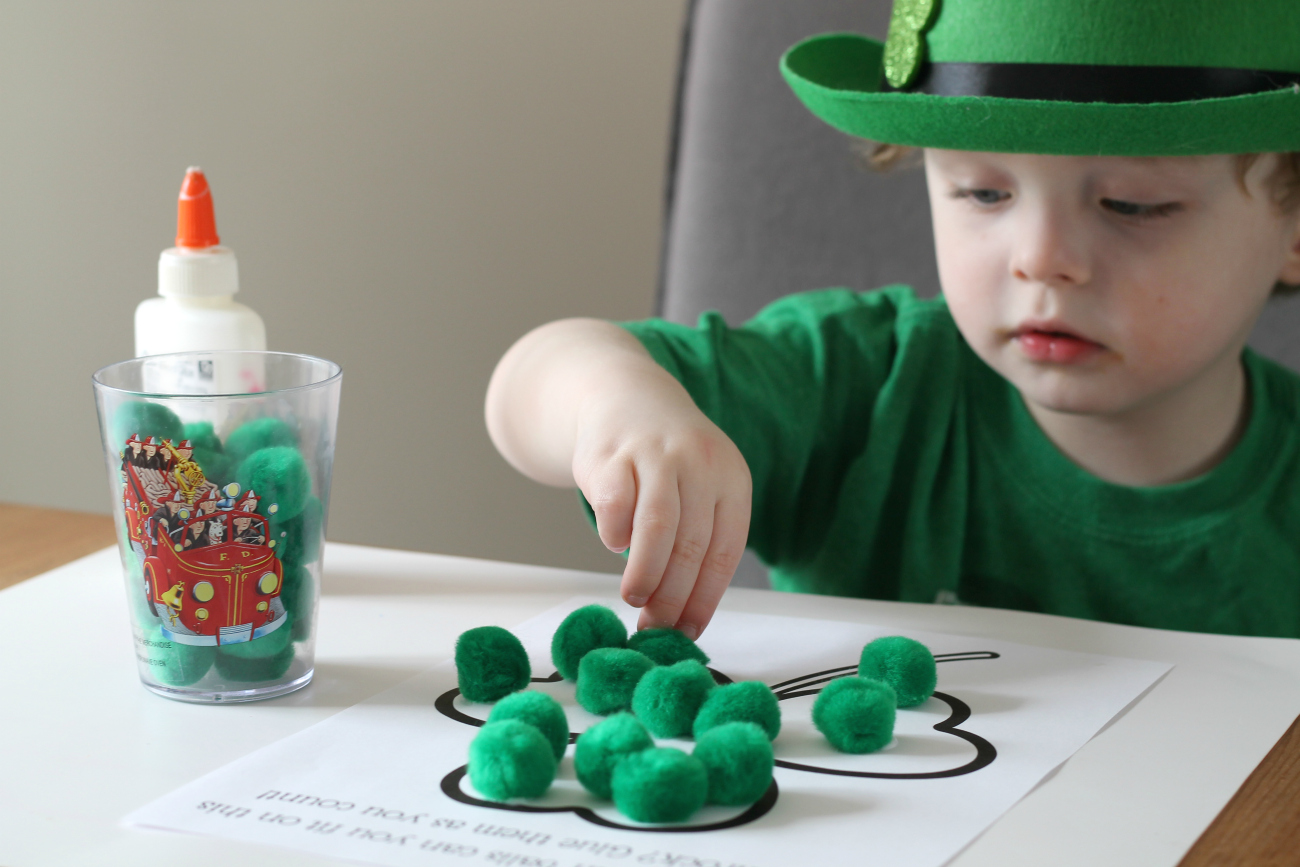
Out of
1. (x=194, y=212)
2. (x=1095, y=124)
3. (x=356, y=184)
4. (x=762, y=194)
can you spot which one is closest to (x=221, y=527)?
(x=194, y=212)

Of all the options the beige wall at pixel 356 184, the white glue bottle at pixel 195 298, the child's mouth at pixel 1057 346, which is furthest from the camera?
the beige wall at pixel 356 184

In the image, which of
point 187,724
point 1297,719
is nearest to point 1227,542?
point 1297,719

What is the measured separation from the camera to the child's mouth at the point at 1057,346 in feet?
2.37

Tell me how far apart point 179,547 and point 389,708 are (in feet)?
0.30

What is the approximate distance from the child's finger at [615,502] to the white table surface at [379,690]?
3.3 inches

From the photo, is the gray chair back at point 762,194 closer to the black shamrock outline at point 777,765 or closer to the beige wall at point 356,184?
the beige wall at point 356,184

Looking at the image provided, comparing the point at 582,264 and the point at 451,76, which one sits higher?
the point at 451,76

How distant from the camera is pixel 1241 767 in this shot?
42 cm

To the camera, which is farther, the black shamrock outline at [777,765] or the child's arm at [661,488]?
the child's arm at [661,488]

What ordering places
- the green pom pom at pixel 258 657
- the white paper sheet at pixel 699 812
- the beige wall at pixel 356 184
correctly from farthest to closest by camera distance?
the beige wall at pixel 356 184
the green pom pom at pixel 258 657
the white paper sheet at pixel 699 812

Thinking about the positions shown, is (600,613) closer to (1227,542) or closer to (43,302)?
(1227,542)

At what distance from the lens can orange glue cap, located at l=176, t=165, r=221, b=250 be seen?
61 cm

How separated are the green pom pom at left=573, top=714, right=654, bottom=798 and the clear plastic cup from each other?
0.13 metres

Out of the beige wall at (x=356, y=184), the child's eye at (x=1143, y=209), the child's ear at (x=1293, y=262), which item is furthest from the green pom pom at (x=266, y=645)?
the beige wall at (x=356, y=184)
